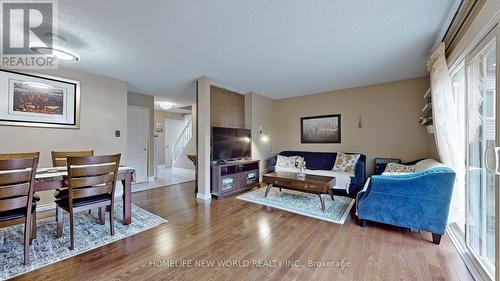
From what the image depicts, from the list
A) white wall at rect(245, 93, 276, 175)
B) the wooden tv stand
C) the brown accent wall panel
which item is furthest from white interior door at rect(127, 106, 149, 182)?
white wall at rect(245, 93, 276, 175)

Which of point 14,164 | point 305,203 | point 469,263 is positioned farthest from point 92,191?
point 469,263

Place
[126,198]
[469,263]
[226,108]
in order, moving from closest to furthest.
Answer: [469,263], [126,198], [226,108]

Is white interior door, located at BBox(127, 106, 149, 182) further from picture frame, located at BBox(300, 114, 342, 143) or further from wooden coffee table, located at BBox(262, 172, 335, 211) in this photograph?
picture frame, located at BBox(300, 114, 342, 143)

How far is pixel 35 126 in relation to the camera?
3154 mm

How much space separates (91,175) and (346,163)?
4471 millimetres

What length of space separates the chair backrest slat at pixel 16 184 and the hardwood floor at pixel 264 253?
0.62 meters

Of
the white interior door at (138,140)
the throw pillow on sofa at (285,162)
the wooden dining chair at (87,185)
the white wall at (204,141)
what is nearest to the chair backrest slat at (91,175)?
the wooden dining chair at (87,185)

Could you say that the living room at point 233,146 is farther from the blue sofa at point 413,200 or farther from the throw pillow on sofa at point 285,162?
the throw pillow on sofa at point 285,162

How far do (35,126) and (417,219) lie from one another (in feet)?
18.1

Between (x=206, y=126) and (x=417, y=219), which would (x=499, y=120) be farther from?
(x=206, y=126)

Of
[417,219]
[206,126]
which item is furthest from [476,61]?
[206,126]

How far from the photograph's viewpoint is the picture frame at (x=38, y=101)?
115 inches

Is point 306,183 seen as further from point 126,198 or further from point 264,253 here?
point 126,198

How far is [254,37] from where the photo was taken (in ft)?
8.09
